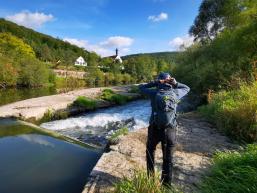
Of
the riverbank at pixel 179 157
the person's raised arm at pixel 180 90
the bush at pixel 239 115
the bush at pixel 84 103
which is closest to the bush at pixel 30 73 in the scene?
the bush at pixel 84 103

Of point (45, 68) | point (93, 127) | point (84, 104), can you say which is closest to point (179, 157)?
point (93, 127)

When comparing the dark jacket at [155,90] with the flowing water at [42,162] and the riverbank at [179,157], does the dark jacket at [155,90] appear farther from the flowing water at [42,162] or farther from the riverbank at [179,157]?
the flowing water at [42,162]

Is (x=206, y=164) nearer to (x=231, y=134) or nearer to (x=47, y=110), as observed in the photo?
(x=231, y=134)

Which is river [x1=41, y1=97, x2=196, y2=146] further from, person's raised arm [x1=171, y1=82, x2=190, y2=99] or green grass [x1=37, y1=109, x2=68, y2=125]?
person's raised arm [x1=171, y1=82, x2=190, y2=99]

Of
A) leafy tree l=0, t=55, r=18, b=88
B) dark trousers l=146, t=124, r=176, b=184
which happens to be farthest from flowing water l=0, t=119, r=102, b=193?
leafy tree l=0, t=55, r=18, b=88

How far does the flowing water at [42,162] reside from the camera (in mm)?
8031

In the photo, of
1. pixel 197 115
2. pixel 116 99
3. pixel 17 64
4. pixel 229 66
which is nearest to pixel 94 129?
pixel 197 115

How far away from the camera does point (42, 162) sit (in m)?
9.89

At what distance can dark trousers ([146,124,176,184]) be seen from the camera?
5574 mm

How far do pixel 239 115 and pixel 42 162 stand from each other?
6070mm

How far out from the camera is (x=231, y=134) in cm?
934

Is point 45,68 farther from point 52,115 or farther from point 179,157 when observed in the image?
point 179,157

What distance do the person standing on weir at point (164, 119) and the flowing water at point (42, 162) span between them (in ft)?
9.48

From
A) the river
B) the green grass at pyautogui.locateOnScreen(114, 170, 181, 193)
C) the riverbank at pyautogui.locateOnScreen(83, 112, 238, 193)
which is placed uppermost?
the green grass at pyautogui.locateOnScreen(114, 170, 181, 193)
